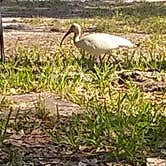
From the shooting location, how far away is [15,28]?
42.1 ft

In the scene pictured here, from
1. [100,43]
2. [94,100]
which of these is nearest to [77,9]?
[100,43]

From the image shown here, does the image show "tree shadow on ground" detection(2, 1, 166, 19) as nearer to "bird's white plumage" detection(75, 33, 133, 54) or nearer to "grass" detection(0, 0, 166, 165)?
"grass" detection(0, 0, 166, 165)

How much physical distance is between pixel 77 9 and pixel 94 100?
12.4 m

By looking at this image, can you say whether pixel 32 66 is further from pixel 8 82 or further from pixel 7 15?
pixel 7 15

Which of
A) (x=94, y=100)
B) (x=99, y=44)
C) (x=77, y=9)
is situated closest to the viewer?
(x=94, y=100)

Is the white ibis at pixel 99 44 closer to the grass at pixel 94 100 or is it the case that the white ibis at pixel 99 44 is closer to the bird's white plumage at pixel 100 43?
the bird's white plumage at pixel 100 43

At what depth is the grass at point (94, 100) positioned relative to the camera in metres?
4.80

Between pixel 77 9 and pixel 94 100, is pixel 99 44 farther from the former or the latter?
pixel 77 9

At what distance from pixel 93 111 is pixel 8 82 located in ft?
4.49

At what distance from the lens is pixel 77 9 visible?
18.5 metres

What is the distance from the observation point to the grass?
4801mm

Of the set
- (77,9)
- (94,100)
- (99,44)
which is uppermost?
(99,44)

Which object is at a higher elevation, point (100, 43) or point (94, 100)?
point (100, 43)

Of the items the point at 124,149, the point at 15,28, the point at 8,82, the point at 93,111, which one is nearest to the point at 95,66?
the point at 8,82
